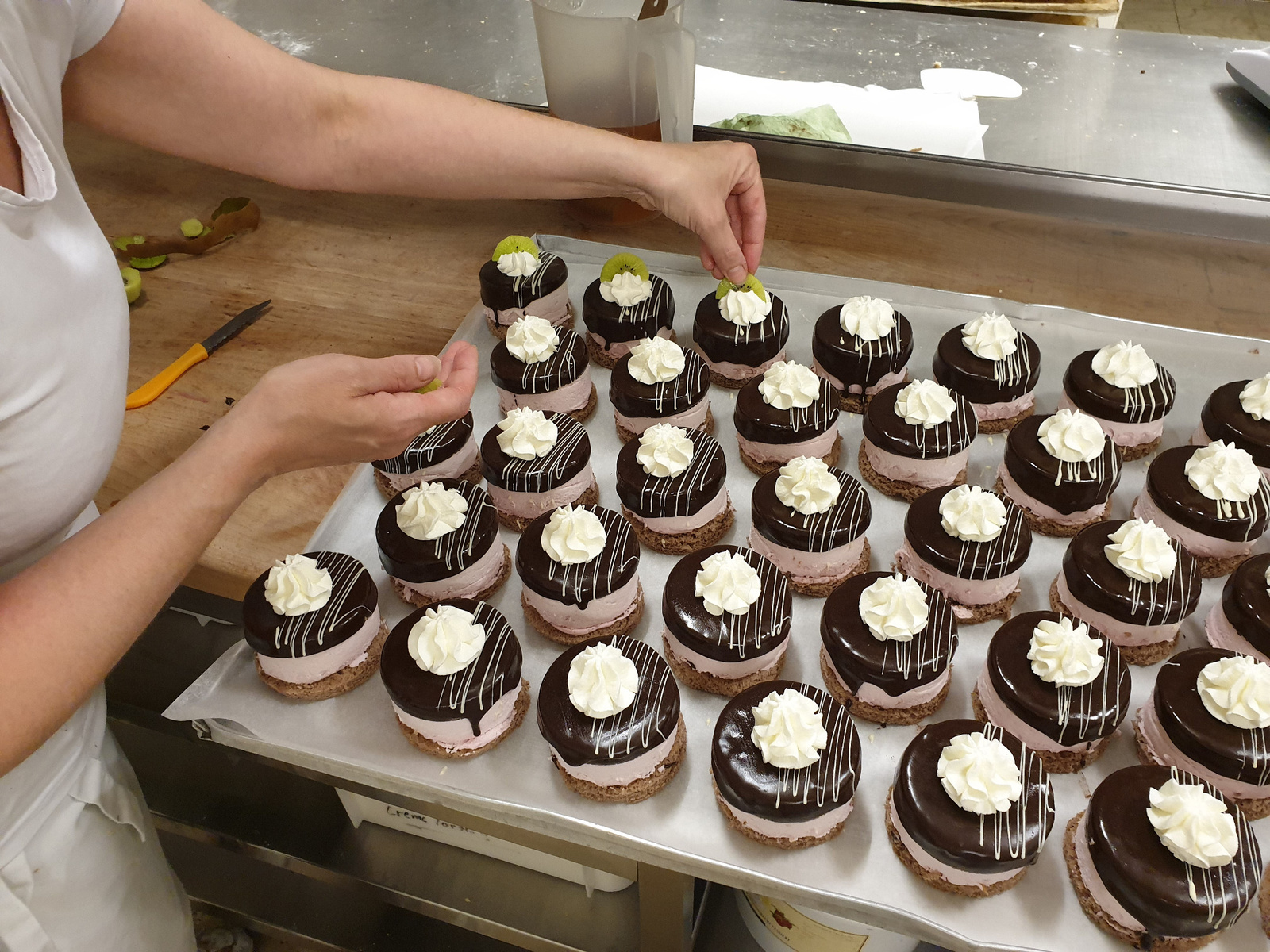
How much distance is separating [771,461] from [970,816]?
3.78 ft

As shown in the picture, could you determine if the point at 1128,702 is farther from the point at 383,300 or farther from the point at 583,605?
the point at 383,300

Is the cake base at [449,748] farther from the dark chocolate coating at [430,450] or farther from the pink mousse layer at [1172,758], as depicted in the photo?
the pink mousse layer at [1172,758]

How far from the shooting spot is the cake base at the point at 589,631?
229cm

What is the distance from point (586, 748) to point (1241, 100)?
3177mm

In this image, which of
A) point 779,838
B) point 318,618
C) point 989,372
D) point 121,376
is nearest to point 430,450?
point 318,618

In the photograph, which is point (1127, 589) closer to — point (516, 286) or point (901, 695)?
point (901, 695)

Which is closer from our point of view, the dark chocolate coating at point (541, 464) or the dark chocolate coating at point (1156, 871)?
the dark chocolate coating at point (1156, 871)

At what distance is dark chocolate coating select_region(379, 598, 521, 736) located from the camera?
198cm


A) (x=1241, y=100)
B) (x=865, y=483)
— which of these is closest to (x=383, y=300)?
(x=865, y=483)

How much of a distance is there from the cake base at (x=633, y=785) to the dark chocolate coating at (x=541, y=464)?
0.76m

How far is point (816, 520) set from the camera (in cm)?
229

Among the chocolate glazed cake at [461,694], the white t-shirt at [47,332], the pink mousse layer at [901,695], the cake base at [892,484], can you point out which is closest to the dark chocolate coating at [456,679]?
the chocolate glazed cake at [461,694]

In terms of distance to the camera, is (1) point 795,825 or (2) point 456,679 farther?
(2) point 456,679

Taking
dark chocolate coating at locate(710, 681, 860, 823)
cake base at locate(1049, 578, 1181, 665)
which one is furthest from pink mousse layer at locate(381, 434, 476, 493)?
cake base at locate(1049, 578, 1181, 665)
